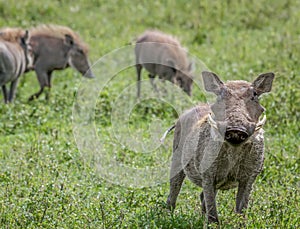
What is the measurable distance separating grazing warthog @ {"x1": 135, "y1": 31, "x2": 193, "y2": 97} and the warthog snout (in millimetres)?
6777

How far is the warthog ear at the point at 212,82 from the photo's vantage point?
516 cm

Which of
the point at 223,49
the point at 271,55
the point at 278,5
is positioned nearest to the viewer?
the point at 271,55

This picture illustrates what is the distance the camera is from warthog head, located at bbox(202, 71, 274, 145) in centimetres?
462

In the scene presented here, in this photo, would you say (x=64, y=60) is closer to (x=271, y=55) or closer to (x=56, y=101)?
(x=56, y=101)

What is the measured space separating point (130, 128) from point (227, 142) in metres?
4.29

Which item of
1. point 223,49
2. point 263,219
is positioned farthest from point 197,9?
point 263,219

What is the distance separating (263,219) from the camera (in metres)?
5.39

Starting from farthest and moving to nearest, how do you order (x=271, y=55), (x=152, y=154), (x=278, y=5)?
(x=278, y=5) → (x=271, y=55) → (x=152, y=154)

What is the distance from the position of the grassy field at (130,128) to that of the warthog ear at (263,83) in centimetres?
96

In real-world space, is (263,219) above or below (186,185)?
above

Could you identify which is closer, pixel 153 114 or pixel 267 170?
pixel 267 170

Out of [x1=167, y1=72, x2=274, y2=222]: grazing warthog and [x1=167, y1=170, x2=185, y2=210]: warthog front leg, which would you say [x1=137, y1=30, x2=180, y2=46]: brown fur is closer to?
[x1=167, y1=170, x2=185, y2=210]: warthog front leg

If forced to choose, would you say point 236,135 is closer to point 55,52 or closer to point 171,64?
point 171,64

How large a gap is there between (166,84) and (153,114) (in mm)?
1787
